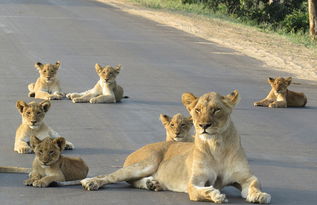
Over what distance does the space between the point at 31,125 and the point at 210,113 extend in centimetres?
356

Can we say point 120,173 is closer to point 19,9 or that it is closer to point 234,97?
point 234,97

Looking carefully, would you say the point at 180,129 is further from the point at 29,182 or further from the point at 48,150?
the point at 29,182

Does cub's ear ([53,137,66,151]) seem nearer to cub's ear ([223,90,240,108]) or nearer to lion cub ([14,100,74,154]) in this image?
cub's ear ([223,90,240,108])

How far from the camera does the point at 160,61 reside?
22.9m

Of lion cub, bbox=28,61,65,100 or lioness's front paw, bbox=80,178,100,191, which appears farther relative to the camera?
lion cub, bbox=28,61,65,100

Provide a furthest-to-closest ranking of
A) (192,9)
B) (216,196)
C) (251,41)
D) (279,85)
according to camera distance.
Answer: (192,9) < (251,41) < (279,85) < (216,196)

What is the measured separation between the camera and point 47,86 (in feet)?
55.3

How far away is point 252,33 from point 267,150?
19.1 m

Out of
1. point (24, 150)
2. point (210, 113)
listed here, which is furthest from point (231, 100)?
point (24, 150)

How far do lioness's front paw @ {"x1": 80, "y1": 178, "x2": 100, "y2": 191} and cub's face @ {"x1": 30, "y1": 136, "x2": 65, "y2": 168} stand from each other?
0.36m

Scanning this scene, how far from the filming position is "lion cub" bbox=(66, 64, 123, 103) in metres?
16.4

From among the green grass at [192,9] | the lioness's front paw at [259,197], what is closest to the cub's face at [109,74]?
the lioness's front paw at [259,197]

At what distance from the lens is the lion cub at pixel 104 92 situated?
16.4m

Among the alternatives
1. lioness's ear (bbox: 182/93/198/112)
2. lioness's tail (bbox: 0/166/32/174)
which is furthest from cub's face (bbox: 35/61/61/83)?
lioness's ear (bbox: 182/93/198/112)
